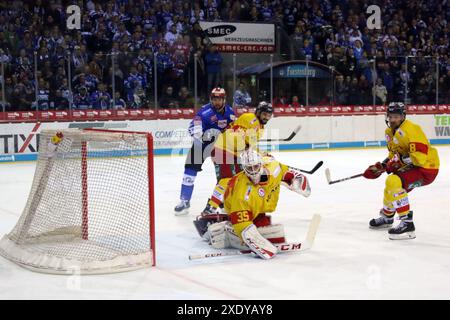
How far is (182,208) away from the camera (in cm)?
658

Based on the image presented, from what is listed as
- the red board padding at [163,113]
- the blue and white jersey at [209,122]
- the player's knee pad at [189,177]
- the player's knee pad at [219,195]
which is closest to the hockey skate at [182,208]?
the player's knee pad at [189,177]

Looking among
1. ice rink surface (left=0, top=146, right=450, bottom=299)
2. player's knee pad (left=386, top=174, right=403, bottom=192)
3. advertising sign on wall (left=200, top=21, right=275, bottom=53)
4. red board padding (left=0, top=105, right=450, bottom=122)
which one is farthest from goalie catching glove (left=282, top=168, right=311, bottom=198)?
advertising sign on wall (left=200, top=21, right=275, bottom=53)

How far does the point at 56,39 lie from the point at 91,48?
756 mm

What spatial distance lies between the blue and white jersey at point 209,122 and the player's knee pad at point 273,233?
1784 mm

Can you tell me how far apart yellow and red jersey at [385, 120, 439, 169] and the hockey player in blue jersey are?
5.22 feet

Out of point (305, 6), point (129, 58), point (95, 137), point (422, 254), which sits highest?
point (305, 6)

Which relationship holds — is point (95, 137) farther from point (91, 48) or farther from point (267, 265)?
point (91, 48)

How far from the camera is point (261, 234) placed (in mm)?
4824

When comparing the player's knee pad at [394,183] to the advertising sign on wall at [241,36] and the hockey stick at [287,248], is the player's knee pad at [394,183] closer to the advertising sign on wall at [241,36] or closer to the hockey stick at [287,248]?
the hockey stick at [287,248]

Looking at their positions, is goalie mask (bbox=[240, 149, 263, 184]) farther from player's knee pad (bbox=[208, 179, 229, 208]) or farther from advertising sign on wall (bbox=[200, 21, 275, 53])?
advertising sign on wall (bbox=[200, 21, 275, 53])

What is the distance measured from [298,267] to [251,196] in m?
0.55

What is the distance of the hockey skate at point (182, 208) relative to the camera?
6.55m

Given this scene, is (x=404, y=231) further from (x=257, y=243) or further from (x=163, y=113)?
(x=163, y=113)
